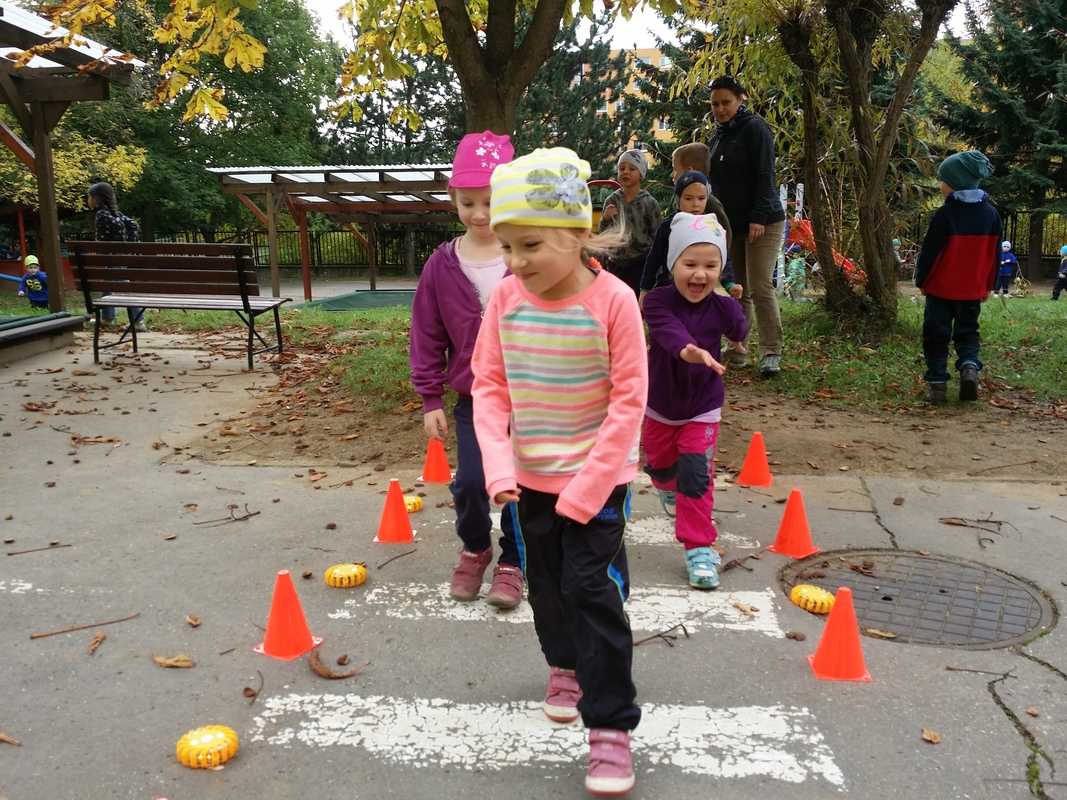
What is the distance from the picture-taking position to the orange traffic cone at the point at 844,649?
9.91 ft

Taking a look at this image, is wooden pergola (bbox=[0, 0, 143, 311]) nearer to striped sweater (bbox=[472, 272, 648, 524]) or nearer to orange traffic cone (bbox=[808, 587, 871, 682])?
striped sweater (bbox=[472, 272, 648, 524])

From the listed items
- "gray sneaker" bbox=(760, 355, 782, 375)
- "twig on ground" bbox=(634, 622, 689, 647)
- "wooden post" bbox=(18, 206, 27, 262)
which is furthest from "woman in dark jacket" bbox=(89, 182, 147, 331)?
"wooden post" bbox=(18, 206, 27, 262)

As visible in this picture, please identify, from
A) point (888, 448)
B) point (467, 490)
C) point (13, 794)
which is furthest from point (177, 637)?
point (888, 448)

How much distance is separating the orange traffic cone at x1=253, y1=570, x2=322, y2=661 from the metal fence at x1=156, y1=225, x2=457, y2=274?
1194 inches

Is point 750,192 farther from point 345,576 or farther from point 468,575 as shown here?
point 345,576

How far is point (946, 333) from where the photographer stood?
697cm

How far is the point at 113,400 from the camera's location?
769cm

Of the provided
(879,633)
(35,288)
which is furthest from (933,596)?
(35,288)

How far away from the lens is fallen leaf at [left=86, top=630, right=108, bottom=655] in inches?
130

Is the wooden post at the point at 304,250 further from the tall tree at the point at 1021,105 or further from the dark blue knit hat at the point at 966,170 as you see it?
the tall tree at the point at 1021,105

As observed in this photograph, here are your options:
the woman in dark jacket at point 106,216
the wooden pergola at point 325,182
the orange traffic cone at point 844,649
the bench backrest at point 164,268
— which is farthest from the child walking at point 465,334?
the wooden pergola at point 325,182

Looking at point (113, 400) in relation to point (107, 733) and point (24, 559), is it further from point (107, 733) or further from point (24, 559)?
point (107, 733)

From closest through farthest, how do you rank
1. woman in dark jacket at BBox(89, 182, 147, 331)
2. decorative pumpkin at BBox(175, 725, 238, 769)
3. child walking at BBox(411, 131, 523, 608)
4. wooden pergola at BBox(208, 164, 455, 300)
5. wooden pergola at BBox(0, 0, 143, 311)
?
decorative pumpkin at BBox(175, 725, 238, 769) < child walking at BBox(411, 131, 523, 608) < wooden pergola at BBox(0, 0, 143, 311) < woman in dark jacket at BBox(89, 182, 147, 331) < wooden pergola at BBox(208, 164, 455, 300)

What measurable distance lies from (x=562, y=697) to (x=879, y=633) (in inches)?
53.5
